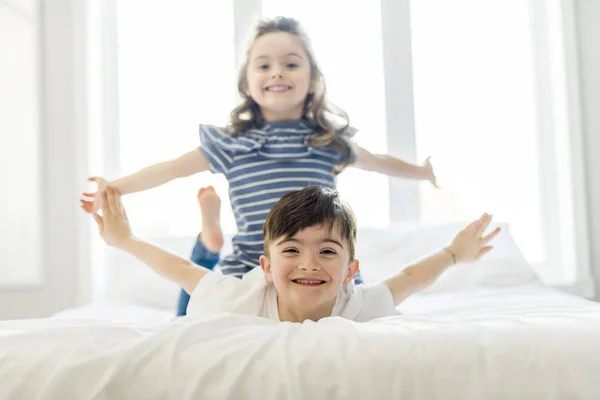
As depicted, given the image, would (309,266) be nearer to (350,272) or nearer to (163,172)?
(350,272)

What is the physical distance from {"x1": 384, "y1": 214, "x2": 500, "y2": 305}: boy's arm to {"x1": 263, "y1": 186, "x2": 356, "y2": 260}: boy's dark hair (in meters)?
0.17

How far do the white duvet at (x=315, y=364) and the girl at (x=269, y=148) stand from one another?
2.15ft

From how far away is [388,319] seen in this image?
87 cm

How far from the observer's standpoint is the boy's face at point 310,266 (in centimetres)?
100

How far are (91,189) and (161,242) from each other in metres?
0.34

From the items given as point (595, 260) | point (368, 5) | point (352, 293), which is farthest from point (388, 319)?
point (368, 5)

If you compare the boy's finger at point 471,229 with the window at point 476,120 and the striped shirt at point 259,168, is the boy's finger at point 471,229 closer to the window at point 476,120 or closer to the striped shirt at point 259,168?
the striped shirt at point 259,168

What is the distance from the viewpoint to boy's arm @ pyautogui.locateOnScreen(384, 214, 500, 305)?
47.0 inches

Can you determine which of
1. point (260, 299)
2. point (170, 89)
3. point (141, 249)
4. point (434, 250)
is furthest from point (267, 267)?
point (170, 89)

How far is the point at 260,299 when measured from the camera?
109 centimetres

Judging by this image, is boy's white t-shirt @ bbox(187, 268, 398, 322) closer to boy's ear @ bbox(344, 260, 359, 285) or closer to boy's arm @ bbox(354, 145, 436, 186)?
boy's ear @ bbox(344, 260, 359, 285)

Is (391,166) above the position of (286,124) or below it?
below

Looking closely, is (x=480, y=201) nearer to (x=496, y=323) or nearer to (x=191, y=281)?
(x=191, y=281)

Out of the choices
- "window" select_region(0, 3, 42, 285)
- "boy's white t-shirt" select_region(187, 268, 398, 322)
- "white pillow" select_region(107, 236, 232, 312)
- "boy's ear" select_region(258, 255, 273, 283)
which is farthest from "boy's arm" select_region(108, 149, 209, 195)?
"window" select_region(0, 3, 42, 285)
